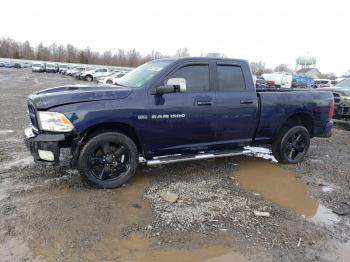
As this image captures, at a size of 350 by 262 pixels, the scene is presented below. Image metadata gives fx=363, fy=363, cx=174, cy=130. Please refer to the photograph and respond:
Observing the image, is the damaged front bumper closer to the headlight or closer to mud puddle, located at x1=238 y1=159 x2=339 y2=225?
the headlight

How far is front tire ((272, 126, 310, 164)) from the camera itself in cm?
702

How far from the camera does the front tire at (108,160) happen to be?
5020mm

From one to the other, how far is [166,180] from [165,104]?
1226 millimetres

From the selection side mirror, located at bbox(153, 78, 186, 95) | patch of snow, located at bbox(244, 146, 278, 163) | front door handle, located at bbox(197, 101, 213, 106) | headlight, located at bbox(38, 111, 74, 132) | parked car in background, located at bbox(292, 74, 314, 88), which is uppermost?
parked car in background, located at bbox(292, 74, 314, 88)

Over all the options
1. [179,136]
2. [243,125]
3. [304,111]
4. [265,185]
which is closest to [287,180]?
[265,185]

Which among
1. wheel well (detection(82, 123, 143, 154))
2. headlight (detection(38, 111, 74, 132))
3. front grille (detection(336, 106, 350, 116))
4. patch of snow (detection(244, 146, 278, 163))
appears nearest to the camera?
headlight (detection(38, 111, 74, 132))

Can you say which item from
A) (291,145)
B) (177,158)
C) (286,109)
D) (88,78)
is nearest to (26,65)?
(88,78)

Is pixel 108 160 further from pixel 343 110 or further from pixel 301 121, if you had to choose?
A: pixel 343 110

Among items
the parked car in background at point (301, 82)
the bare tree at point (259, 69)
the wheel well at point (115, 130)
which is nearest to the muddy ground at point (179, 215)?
the wheel well at point (115, 130)

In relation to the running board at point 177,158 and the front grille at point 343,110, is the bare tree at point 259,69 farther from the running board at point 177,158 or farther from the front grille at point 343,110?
the running board at point 177,158

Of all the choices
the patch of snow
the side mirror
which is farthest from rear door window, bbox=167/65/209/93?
the patch of snow

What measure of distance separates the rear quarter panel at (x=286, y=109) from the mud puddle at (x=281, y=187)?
0.54 meters

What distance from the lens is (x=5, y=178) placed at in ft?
18.1

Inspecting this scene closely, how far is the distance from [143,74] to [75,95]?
1362 millimetres
